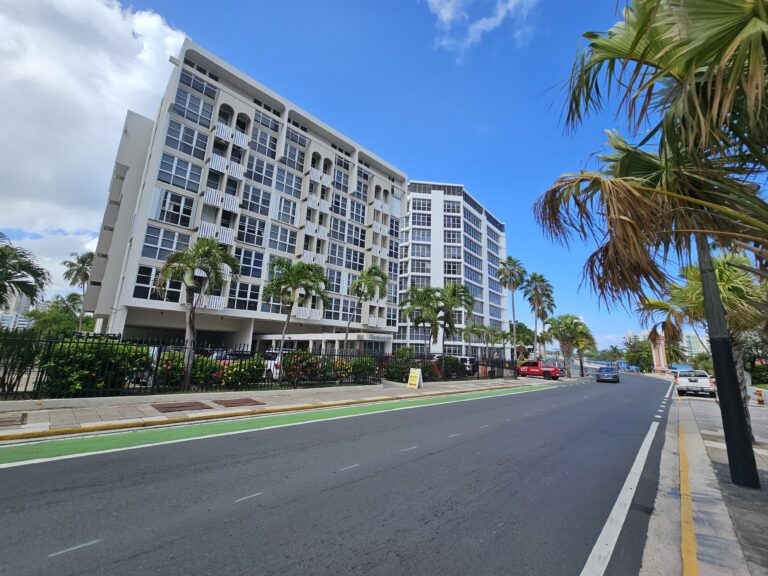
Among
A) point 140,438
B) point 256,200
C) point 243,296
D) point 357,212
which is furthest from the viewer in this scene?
point 357,212

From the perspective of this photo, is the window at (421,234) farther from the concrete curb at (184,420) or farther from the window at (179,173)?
the concrete curb at (184,420)

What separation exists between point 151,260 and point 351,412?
23930 millimetres

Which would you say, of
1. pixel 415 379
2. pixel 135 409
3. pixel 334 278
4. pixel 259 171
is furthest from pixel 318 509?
pixel 334 278

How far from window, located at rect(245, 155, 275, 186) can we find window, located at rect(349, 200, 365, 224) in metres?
10.8

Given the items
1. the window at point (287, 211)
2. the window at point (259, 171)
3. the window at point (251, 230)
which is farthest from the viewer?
the window at point (287, 211)

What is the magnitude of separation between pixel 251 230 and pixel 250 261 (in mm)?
3018

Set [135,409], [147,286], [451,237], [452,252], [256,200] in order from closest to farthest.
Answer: [135,409] → [147,286] → [256,200] → [452,252] → [451,237]

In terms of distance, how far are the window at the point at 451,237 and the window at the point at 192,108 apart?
1756 inches

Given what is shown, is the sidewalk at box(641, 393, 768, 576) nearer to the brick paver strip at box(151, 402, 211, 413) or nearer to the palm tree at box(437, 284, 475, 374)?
the brick paver strip at box(151, 402, 211, 413)

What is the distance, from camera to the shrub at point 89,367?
30.7 feet

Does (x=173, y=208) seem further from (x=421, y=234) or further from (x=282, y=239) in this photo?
(x=421, y=234)

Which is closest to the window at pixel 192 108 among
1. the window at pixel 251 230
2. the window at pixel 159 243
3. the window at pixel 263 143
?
the window at pixel 263 143

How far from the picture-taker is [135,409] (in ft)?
30.5

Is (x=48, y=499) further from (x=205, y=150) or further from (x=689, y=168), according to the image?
(x=205, y=150)
